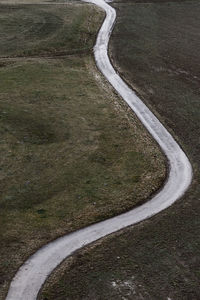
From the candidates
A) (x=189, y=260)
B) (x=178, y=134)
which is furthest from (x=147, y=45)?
(x=189, y=260)

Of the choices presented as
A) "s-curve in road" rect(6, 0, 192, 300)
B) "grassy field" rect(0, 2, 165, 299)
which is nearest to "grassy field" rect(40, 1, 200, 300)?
"s-curve in road" rect(6, 0, 192, 300)

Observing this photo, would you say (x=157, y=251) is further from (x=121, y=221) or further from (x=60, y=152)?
(x=60, y=152)

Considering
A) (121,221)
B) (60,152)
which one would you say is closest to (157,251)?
(121,221)

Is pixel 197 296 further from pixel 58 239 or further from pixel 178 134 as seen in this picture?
pixel 178 134

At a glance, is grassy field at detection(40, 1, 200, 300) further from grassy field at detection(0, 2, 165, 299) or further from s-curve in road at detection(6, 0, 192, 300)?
grassy field at detection(0, 2, 165, 299)

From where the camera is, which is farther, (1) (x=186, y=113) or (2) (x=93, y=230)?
(1) (x=186, y=113)
